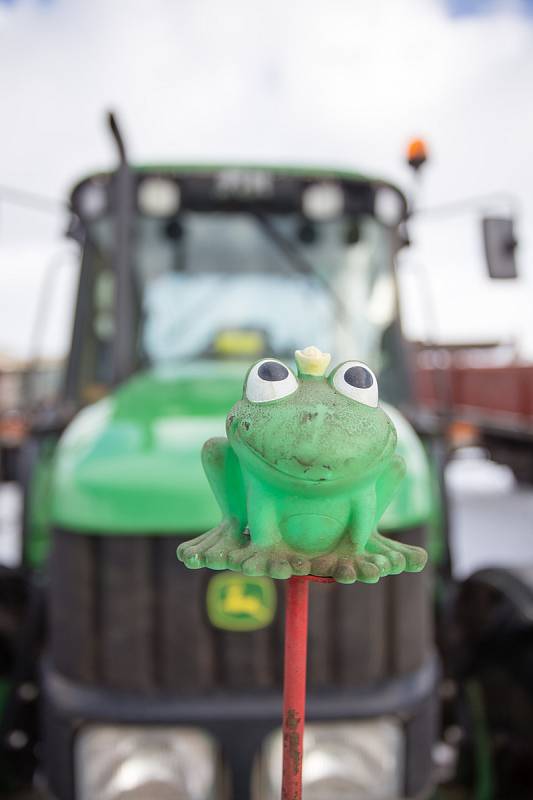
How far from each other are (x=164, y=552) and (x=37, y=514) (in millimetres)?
1234

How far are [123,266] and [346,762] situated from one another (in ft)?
4.96

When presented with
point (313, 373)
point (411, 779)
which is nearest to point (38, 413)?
point (411, 779)

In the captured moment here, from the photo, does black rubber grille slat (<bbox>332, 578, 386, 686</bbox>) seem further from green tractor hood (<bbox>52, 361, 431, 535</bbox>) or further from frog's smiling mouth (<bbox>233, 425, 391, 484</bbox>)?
frog's smiling mouth (<bbox>233, 425, 391, 484</bbox>)

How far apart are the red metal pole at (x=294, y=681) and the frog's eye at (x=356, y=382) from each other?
0.15 metres

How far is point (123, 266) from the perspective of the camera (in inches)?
78.8

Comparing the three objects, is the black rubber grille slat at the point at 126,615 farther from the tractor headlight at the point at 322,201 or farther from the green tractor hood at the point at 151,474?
the tractor headlight at the point at 322,201

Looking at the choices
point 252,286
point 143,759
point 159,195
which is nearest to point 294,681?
point 143,759

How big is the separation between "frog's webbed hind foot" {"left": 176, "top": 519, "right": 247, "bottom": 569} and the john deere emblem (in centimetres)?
119

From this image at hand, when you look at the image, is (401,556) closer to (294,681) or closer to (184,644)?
(294,681)

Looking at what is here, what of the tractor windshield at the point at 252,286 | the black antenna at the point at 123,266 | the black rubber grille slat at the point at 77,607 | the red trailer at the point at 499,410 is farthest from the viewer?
the red trailer at the point at 499,410

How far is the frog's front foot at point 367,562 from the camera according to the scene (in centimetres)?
53

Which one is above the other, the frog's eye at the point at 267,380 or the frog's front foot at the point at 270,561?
the frog's eye at the point at 267,380

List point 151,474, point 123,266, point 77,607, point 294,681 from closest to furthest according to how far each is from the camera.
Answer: point 294,681
point 151,474
point 77,607
point 123,266

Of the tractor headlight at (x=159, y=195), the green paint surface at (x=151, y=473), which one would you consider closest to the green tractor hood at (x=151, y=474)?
the green paint surface at (x=151, y=473)
